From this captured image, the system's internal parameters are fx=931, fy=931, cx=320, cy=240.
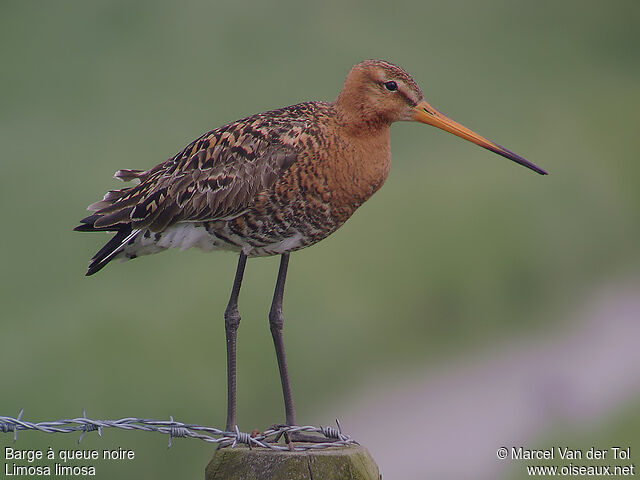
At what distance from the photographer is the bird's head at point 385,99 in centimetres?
553

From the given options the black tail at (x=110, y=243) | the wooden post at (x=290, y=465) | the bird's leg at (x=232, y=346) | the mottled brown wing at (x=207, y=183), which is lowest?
the wooden post at (x=290, y=465)

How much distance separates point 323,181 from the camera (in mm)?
→ 5457

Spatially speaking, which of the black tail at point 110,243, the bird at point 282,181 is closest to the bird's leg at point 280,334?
the bird at point 282,181

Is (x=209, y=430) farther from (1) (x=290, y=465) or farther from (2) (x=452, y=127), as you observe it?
(2) (x=452, y=127)

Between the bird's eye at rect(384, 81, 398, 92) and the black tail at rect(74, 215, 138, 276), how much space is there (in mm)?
1768

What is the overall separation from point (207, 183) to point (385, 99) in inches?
46.6

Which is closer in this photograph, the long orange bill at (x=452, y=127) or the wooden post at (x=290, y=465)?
the wooden post at (x=290, y=465)

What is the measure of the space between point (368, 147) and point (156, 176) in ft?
4.62

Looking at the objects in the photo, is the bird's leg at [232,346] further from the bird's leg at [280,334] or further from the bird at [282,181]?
the bird's leg at [280,334]

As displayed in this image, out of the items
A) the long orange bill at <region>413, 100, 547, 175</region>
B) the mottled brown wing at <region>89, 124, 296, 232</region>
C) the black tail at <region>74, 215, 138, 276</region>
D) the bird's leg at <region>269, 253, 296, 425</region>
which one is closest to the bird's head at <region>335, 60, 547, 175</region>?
the long orange bill at <region>413, 100, 547, 175</region>

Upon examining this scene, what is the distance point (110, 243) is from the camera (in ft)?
19.3

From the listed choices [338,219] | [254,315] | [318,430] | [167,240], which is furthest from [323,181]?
[254,315]

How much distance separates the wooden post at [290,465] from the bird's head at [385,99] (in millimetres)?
2062

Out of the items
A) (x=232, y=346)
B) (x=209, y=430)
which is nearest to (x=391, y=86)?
(x=232, y=346)
